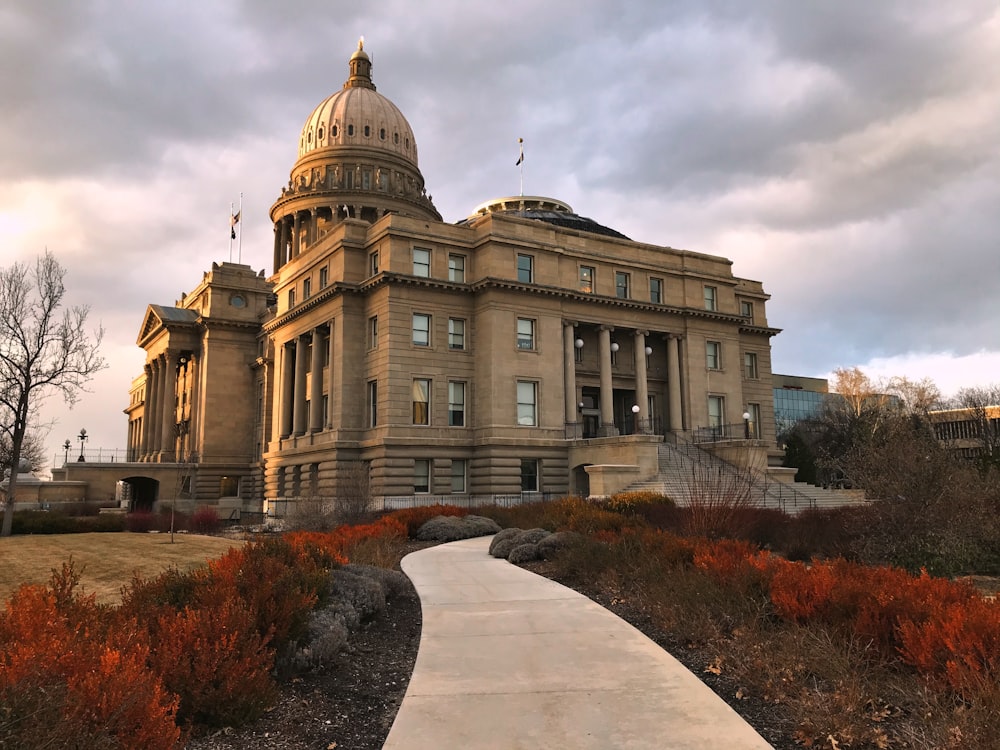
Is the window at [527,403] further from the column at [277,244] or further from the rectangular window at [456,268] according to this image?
the column at [277,244]

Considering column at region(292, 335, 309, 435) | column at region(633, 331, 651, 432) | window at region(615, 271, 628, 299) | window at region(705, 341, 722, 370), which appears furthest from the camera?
window at region(705, 341, 722, 370)

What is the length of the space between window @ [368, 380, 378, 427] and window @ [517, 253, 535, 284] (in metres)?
10.7

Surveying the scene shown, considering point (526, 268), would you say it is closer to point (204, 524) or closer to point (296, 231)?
point (204, 524)

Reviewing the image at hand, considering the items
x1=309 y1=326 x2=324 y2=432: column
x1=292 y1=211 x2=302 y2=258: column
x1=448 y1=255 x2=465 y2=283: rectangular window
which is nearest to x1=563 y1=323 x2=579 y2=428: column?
x1=448 y1=255 x2=465 y2=283: rectangular window

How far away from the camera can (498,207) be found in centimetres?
7169

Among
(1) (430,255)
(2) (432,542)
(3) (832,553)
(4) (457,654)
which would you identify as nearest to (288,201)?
(1) (430,255)

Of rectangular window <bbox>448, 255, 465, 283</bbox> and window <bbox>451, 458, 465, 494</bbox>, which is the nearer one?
window <bbox>451, 458, 465, 494</bbox>

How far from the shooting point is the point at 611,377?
4869 centimetres

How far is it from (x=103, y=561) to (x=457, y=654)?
52.0ft

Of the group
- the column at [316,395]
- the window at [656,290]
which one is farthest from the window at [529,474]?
the window at [656,290]

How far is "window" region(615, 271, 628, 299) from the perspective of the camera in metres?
49.5

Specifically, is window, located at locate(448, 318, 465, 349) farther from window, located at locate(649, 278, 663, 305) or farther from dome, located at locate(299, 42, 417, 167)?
dome, located at locate(299, 42, 417, 167)

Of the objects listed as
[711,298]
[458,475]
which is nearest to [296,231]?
[458,475]

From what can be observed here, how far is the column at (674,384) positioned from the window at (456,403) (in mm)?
14760
